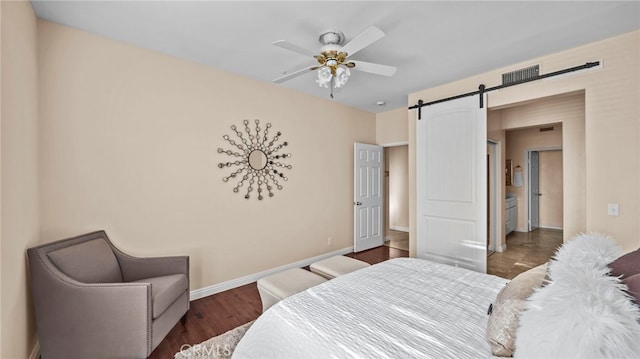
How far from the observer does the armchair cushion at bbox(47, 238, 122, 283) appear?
1.93 metres

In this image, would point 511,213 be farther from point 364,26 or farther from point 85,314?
point 85,314

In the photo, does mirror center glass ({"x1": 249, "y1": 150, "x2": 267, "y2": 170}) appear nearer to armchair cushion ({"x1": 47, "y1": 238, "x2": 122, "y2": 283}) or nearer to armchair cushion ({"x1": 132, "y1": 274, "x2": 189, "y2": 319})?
armchair cushion ({"x1": 132, "y1": 274, "x2": 189, "y2": 319})

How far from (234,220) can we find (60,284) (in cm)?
162

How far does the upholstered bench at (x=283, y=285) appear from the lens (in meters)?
2.11

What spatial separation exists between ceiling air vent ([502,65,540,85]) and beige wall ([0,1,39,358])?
4.15m

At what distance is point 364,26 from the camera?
216 centimetres

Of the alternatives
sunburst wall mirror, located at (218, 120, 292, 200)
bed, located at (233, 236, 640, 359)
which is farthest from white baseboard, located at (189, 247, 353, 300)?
bed, located at (233, 236, 640, 359)

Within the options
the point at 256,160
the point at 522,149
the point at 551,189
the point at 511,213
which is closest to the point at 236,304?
the point at 256,160

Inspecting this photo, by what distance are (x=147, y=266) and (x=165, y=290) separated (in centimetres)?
46

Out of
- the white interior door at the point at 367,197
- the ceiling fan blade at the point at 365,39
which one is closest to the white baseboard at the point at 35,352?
the ceiling fan blade at the point at 365,39


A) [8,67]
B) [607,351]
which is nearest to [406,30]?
[607,351]

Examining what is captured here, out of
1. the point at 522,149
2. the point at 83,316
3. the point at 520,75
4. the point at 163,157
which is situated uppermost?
the point at 520,75

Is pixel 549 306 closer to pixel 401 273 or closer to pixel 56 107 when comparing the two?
pixel 401 273

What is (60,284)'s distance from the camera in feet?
5.90
